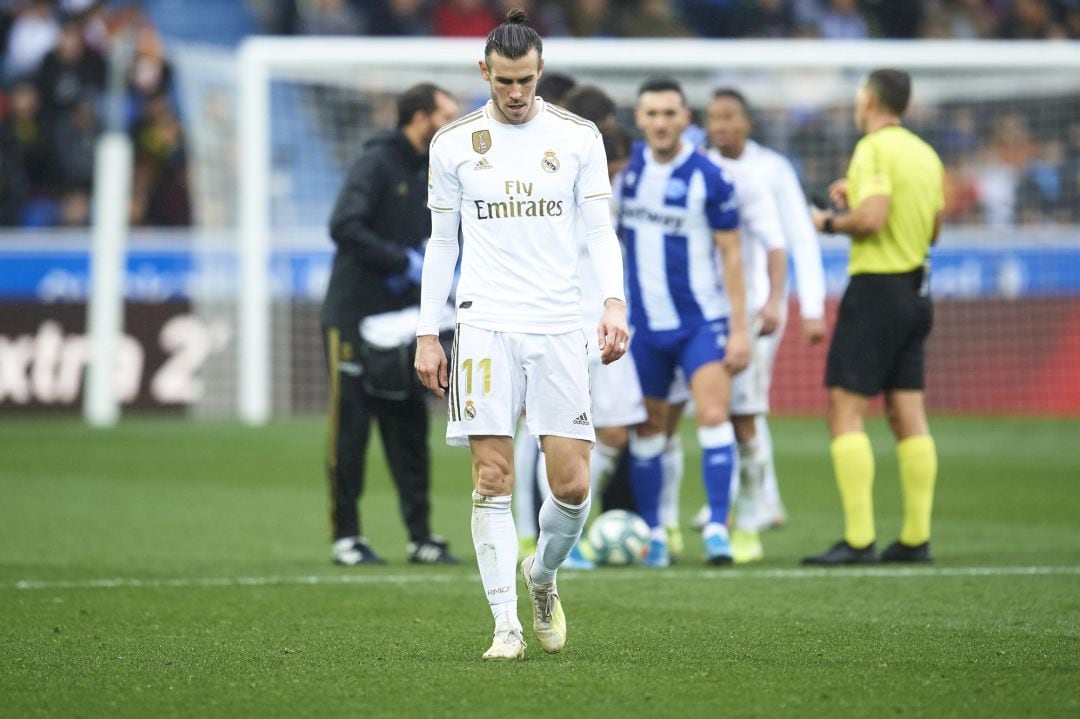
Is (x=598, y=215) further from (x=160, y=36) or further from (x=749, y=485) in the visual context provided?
(x=160, y=36)

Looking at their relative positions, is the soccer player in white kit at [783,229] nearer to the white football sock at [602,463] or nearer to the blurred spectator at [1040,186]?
the white football sock at [602,463]

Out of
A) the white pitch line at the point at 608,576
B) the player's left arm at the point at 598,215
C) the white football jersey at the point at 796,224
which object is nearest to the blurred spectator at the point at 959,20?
the white football jersey at the point at 796,224

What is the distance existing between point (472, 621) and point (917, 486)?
2.72 m

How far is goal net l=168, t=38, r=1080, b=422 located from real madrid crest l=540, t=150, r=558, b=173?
937 centimetres

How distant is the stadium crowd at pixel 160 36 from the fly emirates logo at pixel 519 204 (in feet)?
48.9

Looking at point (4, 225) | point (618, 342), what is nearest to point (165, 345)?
point (4, 225)

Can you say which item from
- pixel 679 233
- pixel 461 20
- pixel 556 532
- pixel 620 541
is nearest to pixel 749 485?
pixel 620 541

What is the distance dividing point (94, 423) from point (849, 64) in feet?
27.2

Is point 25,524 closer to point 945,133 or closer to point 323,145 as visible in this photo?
point 323,145

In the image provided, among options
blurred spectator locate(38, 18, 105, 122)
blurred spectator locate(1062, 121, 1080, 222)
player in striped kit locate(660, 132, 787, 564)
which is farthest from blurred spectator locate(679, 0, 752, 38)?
player in striped kit locate(660, 132, 787, 564)

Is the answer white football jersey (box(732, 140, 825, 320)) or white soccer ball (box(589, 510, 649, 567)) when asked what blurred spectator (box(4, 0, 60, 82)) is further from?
white soccer ball (box(589, 510, 649, 567))

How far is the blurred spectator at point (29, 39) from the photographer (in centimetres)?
2114

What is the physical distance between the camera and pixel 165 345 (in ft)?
59.5

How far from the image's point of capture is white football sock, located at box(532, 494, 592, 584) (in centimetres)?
589
